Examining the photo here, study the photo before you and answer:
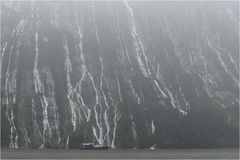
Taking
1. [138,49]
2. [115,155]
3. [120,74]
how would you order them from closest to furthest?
[115,155] → [120,74] → [138,49]

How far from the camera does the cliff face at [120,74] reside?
8569cm

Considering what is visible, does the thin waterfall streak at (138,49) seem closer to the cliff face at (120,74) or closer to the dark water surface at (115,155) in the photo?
the cliff face at (120,74)

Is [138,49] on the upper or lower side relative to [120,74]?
upper

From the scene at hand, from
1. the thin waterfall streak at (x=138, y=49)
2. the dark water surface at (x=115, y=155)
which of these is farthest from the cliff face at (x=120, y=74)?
the dark water surface at (x=115, y=155)

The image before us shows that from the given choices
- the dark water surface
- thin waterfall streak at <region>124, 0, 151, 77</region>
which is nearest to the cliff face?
thin waterfall streak at <region>124, 0, 151, 77</region>

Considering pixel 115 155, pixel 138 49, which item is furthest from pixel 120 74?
pixel 115 155

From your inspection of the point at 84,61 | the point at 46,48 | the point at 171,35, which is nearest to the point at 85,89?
the point at 84,61

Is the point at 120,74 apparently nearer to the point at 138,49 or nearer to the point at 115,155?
the point at 138,49

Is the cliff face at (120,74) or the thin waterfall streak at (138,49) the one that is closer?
the cliff face at (120,74)

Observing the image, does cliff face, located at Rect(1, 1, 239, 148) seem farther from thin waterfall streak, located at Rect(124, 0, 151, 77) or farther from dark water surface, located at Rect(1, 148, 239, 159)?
dark water surface, located at Rect(1, 148, 239, 159)

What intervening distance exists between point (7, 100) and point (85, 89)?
51.0 feet

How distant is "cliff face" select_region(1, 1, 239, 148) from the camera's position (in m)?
85.7

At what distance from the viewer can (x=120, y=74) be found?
337 feet

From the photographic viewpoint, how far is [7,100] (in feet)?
307
